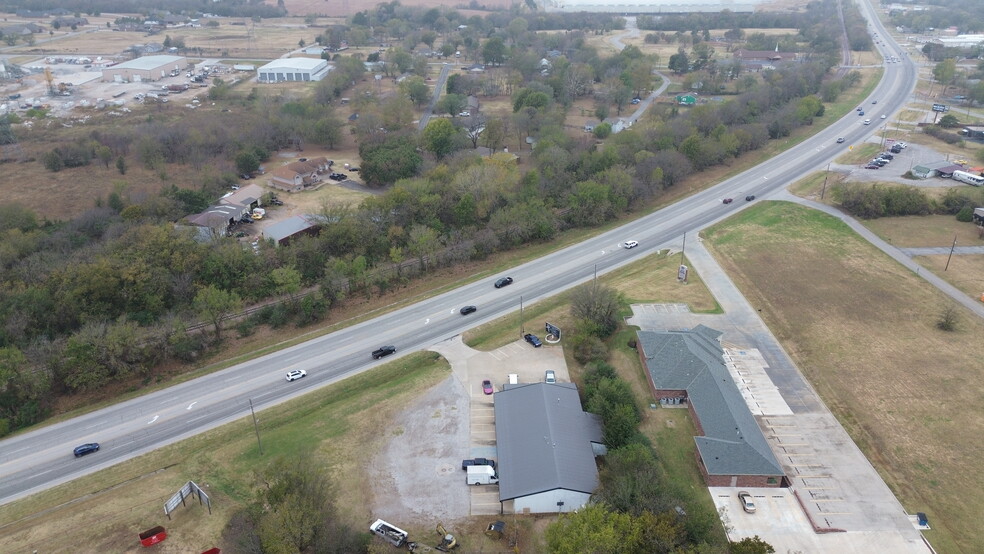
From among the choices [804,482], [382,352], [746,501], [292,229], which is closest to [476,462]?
[382,352]

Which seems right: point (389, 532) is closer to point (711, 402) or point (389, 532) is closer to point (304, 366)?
point (304, 366)

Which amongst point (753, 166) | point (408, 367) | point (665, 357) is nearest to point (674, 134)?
point (753, 166)

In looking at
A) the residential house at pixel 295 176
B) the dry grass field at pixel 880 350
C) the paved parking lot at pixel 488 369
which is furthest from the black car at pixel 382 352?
the residential house at pixel 295 176

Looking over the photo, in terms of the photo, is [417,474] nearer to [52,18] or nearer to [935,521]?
[935,521]

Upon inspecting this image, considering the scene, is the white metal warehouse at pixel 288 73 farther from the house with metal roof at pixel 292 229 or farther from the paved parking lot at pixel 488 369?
the paved parking lot at pixel 488 369

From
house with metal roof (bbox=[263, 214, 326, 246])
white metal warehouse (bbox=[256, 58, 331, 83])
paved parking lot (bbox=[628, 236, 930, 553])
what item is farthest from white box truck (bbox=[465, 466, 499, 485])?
white metal warehouse (bbox=[256, 58, 331, 83])

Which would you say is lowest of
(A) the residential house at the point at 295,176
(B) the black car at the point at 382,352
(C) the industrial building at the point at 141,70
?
(B) the black car at the point at 382,352
